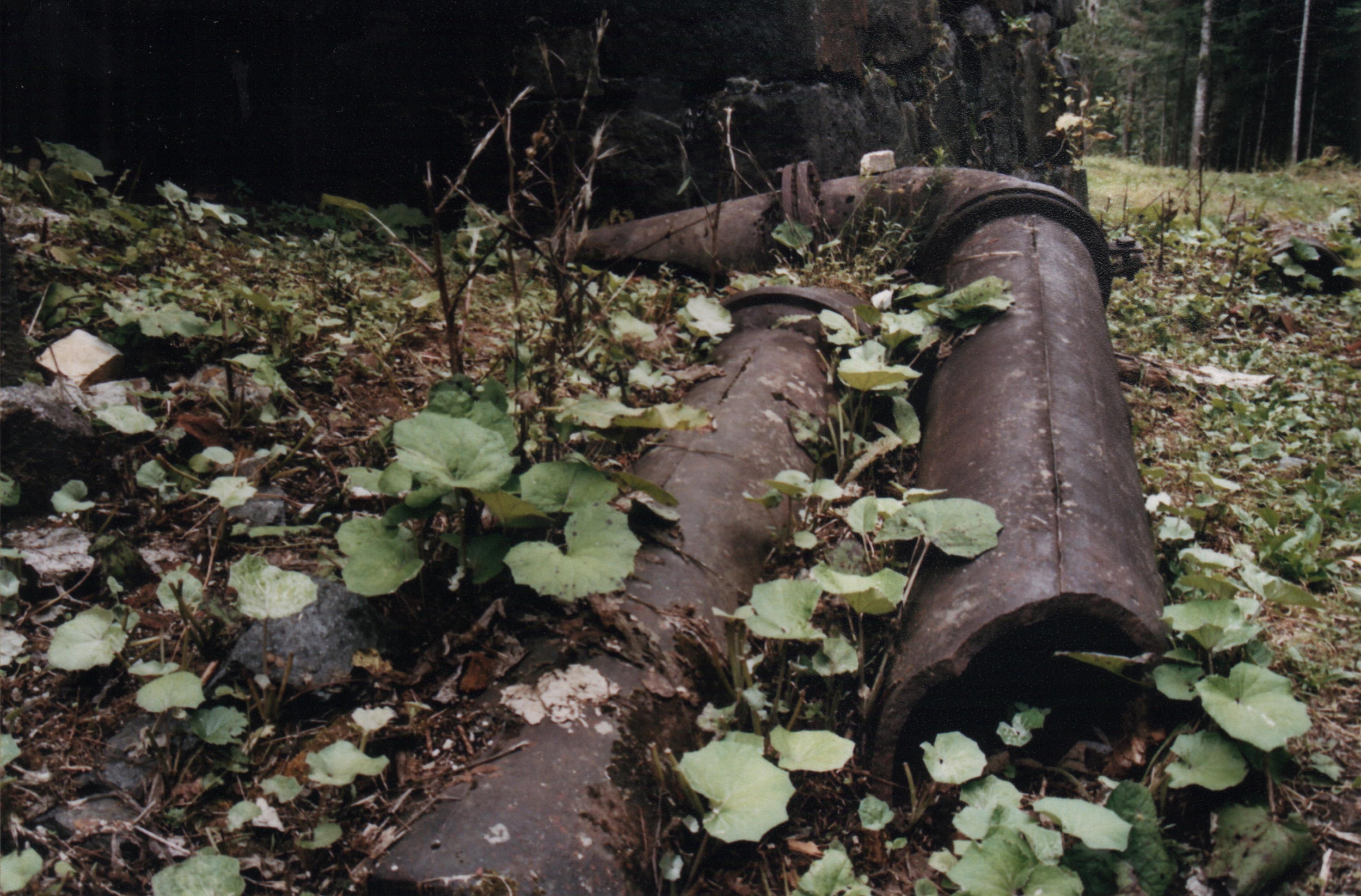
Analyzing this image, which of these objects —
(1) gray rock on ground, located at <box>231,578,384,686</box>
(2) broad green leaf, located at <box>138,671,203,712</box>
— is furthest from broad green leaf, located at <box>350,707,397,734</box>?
(2) broad green leaf, located at <box>138,671,203,712</box>

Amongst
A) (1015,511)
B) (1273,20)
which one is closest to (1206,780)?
(1015,511)

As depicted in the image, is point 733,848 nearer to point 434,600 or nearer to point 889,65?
point 434,600

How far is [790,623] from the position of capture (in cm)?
149

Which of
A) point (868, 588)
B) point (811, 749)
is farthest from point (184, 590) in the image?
point (868, 588)

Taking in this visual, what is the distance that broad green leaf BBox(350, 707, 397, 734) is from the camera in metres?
1.34

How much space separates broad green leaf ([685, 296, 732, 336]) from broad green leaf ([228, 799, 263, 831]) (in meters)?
1.79

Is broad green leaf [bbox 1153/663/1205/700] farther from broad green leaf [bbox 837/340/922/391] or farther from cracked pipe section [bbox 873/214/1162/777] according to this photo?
broad green leaf [bbox 837/340/922/391]

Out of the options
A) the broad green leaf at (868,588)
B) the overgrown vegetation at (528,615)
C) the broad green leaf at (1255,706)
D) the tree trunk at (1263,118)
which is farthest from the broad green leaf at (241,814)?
the tree trunk at (1263,118)

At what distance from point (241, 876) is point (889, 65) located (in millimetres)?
4609

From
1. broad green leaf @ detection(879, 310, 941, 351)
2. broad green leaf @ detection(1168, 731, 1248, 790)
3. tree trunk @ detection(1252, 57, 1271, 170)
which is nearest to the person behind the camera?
broad green leaf @ detection(1168, 731, 1248, 790)

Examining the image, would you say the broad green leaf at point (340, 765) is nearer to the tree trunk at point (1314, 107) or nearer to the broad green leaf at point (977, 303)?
the broad green leaf at point (977, 303)

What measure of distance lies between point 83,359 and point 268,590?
1.09 metres

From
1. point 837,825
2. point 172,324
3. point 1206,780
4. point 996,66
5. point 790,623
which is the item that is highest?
point 996,66

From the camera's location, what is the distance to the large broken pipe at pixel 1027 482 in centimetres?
137
